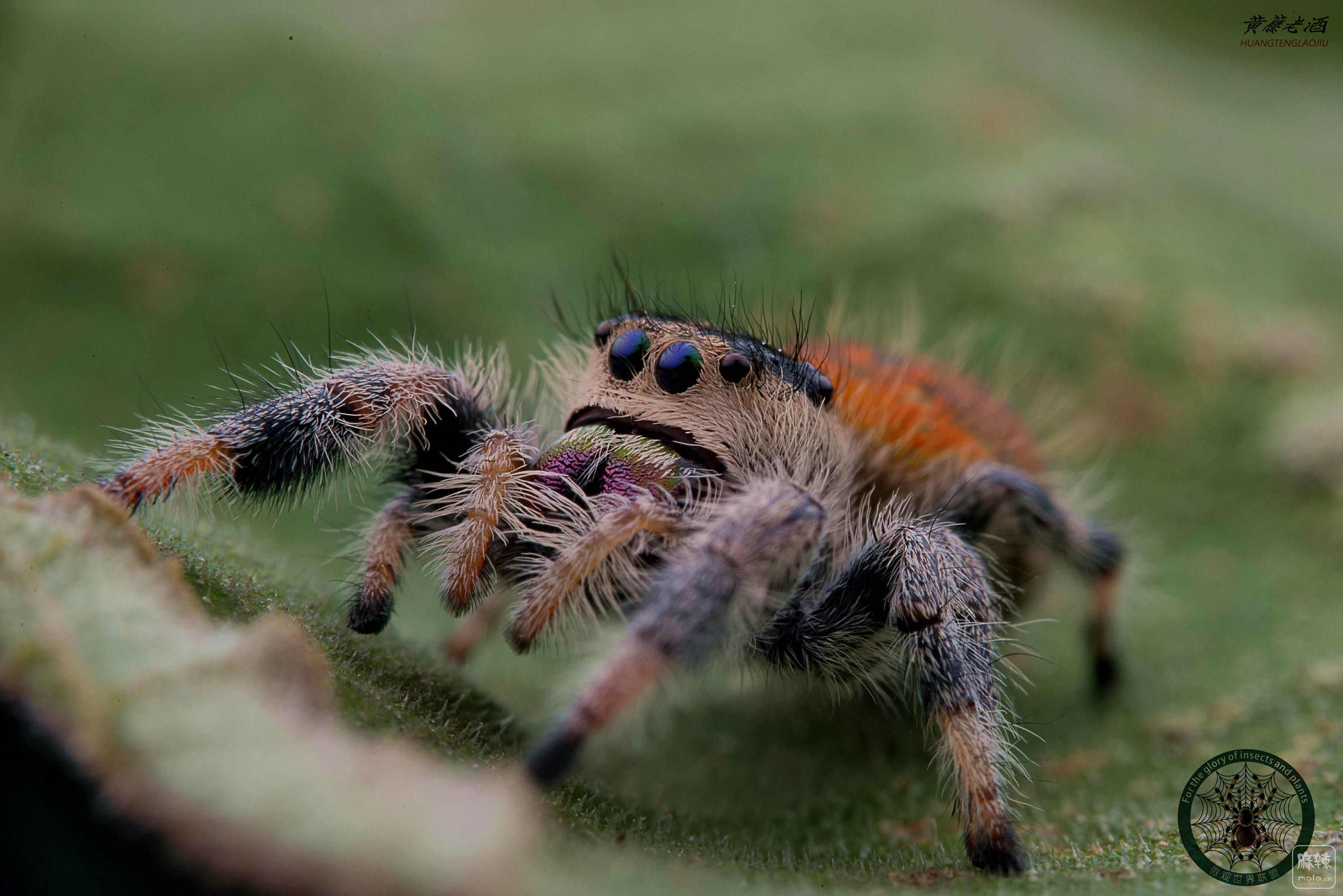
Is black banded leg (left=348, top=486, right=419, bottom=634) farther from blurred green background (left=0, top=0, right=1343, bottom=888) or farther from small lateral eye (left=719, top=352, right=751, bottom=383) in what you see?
small lateral eye (left=719, top=352, right=751, bottom=383)

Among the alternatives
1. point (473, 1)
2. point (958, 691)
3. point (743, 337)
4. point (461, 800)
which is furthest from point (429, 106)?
point (461, 800)

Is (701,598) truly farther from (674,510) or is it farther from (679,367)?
(679,367)

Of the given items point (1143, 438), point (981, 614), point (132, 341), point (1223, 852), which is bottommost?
point (1143, 438)

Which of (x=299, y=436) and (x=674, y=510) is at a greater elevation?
(x=299, y=436)

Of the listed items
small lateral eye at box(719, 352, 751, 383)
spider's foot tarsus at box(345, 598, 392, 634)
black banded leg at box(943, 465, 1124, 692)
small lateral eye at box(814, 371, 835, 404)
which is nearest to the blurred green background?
black banded leg at box(943, 465, 1124, 692)

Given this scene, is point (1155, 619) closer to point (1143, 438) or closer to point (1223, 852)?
point (1143, 438)

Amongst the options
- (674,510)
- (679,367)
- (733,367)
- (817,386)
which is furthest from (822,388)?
(674,510)

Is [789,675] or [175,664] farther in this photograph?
[789,675]
